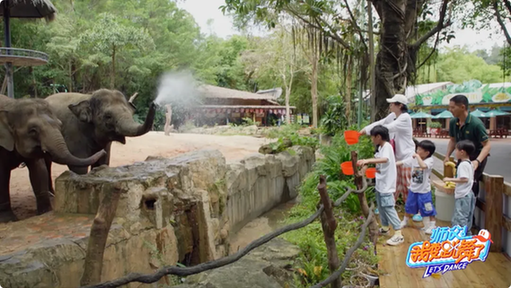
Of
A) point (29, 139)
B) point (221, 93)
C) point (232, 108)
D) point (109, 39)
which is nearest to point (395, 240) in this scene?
point (29, 139)

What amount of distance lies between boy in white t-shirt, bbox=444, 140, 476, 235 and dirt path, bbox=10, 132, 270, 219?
14.7 feet

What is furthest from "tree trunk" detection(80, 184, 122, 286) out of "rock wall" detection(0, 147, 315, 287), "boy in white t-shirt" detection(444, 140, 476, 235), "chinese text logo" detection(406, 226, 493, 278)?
"boy in white t-shirt" detection(444, 140, 476, 235)

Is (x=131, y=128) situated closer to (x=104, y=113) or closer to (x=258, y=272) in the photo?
(x=104, y=113)

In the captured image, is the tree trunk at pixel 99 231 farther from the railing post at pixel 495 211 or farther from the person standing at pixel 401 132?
the railing post at pixel 495 211

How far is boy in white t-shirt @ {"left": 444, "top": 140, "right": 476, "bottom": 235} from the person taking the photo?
2846 millimetres

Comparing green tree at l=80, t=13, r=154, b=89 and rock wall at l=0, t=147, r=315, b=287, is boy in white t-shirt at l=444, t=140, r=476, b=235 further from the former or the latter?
green tree at l=80, t=13, r=154, b=89

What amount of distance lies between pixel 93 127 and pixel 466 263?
4.19 m

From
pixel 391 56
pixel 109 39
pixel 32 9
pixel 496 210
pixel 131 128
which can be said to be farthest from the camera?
pixel 109 39

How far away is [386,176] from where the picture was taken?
10.5 feet

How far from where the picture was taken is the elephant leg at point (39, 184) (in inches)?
153

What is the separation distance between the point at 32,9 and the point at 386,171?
5.58 m

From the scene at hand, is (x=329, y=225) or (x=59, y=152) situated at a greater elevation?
(x=59, y=152)

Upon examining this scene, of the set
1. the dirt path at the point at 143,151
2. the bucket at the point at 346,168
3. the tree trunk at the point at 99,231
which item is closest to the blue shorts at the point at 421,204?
the bucket at the point at 346,168

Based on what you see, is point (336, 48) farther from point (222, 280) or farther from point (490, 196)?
point (222, 280)
